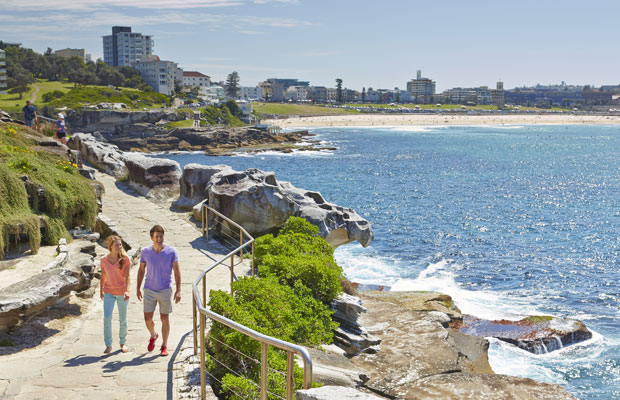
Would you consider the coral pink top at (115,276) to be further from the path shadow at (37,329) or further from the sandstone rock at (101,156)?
the sandstone rock at (101,156)

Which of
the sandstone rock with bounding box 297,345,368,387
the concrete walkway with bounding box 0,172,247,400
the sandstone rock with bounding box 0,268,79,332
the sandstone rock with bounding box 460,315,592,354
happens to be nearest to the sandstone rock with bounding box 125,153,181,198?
the concrete walkway with bounding box 0,172,247,400

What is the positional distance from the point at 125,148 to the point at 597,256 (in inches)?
3076

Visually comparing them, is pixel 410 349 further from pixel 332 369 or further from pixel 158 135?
pixel 158 135

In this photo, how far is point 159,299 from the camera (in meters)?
8.93

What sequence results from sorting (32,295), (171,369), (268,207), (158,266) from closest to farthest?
1. (171,369)
2. (158,266)
3. (32,295)
4. (268,207)

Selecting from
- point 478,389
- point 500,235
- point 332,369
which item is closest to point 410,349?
point 478,389

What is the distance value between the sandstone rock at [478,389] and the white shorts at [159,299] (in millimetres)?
5561

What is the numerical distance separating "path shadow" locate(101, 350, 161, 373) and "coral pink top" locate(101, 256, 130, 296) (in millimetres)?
1007

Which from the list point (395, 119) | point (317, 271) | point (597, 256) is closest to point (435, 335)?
point (317, 271)

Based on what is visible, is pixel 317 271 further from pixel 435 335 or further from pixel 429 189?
pixel 429 189

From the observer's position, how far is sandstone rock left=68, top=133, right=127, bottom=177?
87.9 feet

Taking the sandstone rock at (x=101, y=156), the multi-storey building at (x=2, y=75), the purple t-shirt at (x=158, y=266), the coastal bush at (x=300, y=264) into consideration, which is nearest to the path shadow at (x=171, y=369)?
the purple t-shirt at (x=158, y=266)

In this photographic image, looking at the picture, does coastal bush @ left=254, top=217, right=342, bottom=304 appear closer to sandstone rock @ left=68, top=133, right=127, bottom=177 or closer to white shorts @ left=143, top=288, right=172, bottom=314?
white shorts @ left=143, top=288, right=172, bottom=314

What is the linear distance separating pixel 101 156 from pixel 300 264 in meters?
18.9
